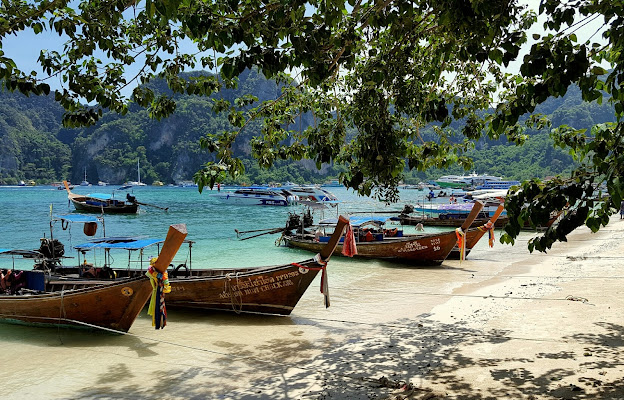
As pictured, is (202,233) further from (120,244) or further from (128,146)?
(128,146)

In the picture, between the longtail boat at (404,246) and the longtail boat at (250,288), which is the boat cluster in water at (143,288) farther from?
the longtail boat at (404,246)

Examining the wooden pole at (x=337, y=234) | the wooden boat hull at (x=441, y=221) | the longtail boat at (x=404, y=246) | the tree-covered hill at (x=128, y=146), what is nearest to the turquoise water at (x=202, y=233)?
the longtail boat at (x=404, y=246)

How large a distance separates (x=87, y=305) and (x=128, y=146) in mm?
123360

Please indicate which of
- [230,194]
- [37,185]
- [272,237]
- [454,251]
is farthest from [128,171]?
[454,251]

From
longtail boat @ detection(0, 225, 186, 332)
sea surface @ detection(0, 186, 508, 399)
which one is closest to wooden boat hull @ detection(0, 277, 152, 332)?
longtail boat @ detection(0, 225, 186, 332)

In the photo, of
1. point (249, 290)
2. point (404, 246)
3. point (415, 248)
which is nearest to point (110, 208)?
point (404, 246)

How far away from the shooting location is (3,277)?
9461 millimetres

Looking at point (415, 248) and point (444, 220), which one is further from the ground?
point (444, 220)

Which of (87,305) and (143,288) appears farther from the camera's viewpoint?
(87,305)

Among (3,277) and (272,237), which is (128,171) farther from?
(3,277)

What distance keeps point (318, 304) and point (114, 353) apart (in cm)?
440

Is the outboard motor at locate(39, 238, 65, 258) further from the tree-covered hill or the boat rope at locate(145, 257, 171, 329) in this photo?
the tree-covered hill

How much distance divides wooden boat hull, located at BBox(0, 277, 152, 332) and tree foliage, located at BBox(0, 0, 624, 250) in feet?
10.2

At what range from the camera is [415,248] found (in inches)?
614
